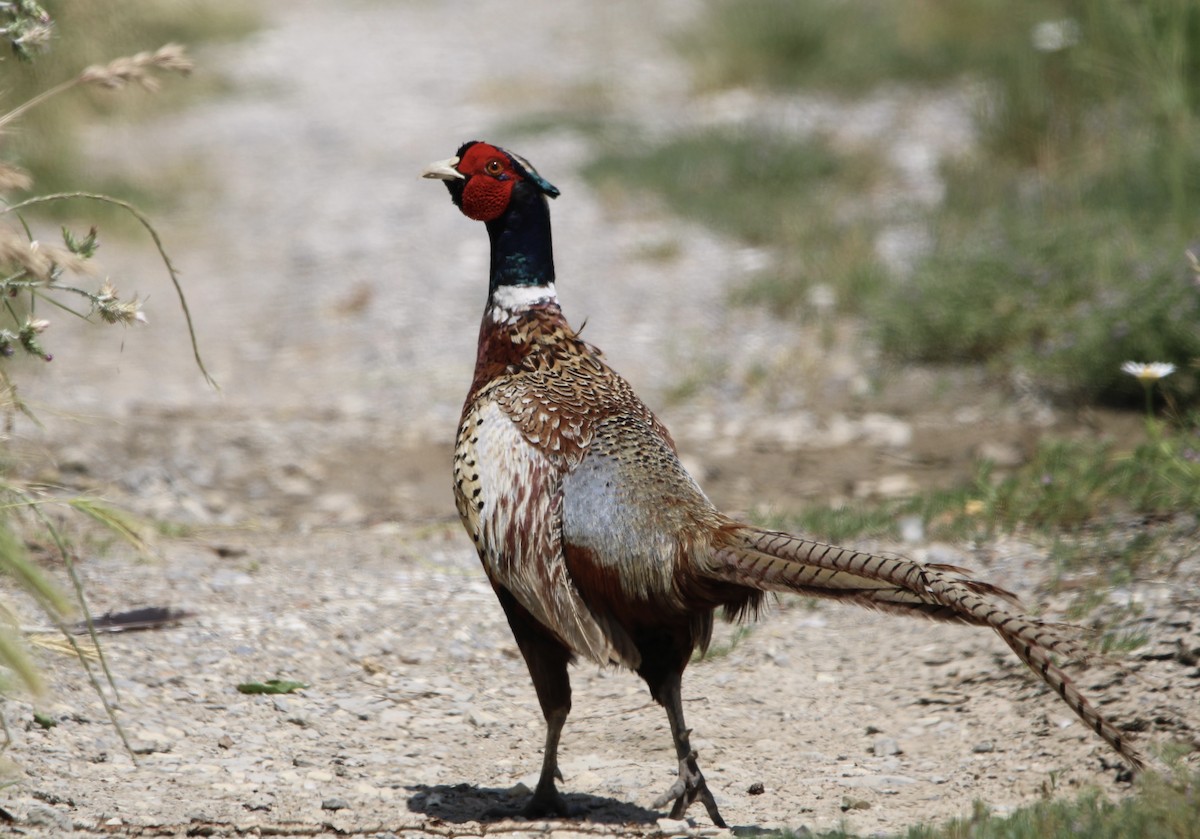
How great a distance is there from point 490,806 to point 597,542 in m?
0.78

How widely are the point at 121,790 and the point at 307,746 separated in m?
0.56

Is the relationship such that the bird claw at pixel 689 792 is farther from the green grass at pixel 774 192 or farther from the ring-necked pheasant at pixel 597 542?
the green grass at pixel 774 192

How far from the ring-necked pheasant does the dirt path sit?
41 centimetres

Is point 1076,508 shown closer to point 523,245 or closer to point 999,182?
point 523,245

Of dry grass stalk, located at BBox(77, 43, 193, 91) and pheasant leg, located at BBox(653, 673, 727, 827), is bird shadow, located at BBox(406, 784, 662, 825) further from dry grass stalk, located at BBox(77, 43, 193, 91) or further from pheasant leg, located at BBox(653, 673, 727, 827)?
dry grass stalk, located at BBox(77, 43, 193, 91)

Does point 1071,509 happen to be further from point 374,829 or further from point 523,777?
point 374,829

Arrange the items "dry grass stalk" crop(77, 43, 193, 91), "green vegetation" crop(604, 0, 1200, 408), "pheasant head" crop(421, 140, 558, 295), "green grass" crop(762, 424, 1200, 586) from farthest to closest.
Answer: "green vegetation" crop(604, 0, 1200, 408)
"green grass" crop(762, 424, 1200, 586)
"pheasant head" crop(421, 140, 558, 295)
"dry grass stalk" crop(77, 43, 193, 91)

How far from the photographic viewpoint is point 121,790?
3328 mm

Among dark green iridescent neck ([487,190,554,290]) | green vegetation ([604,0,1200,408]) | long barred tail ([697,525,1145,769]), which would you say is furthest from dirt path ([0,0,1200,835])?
dark green iridescent neck ([487,190,554,290])

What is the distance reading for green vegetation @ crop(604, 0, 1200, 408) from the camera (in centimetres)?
685

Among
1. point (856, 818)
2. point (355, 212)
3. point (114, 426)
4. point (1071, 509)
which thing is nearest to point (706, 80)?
point (355, 212)

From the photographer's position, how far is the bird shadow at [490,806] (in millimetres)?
3396

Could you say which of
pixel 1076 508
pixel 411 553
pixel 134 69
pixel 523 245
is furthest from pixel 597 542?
pixel 1076 508

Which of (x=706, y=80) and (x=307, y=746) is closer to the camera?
(x=307, y=746)
